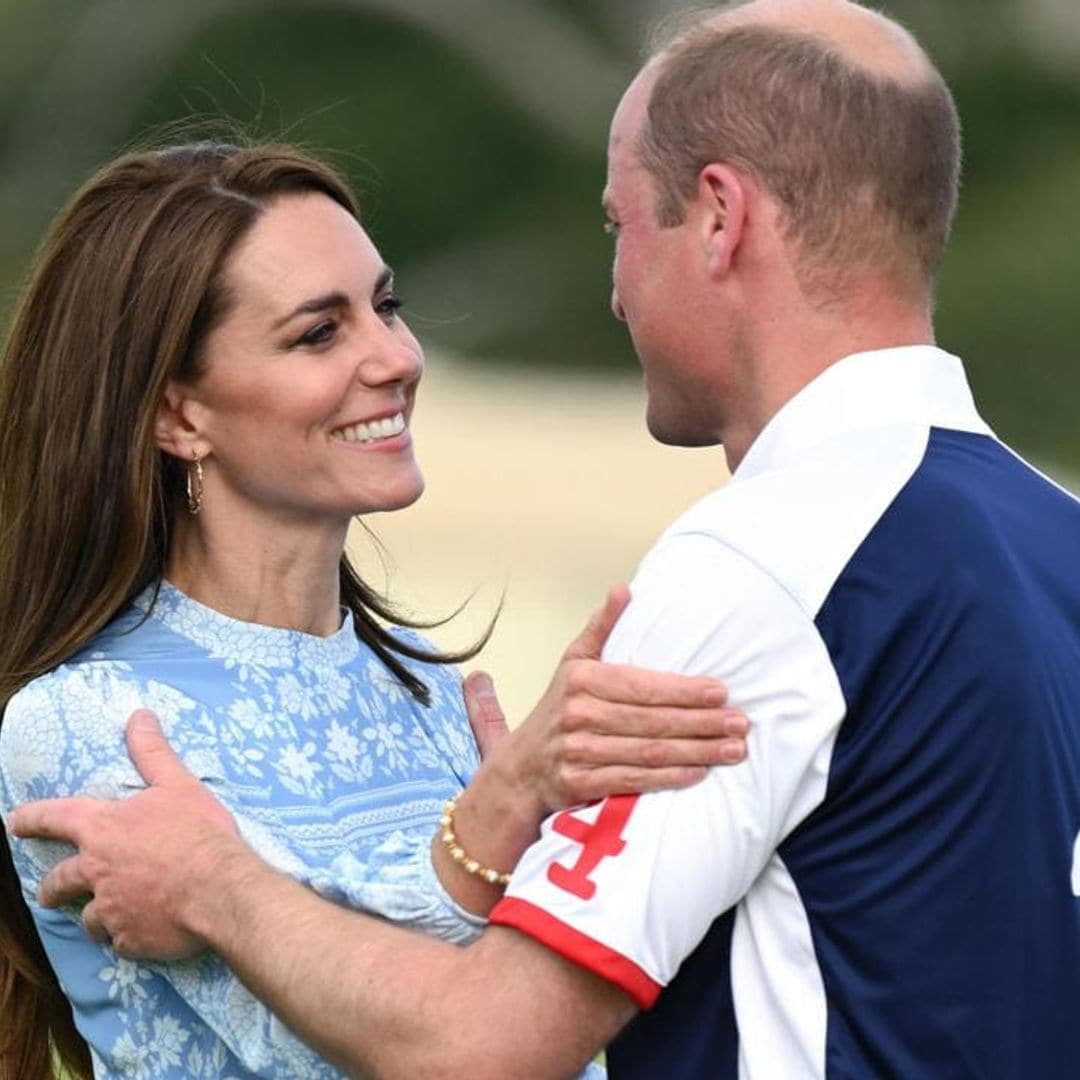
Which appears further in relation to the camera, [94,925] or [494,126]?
[494,126]

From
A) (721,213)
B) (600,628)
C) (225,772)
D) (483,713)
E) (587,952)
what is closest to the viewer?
(587,952)

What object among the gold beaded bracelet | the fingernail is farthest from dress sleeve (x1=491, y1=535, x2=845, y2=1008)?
the fingernail

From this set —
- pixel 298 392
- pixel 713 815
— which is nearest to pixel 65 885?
pixel 298 392

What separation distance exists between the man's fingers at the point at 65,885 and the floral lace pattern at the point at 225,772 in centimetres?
5

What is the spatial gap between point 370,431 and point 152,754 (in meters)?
0.54

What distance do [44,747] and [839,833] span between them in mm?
1018

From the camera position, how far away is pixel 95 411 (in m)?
3.20

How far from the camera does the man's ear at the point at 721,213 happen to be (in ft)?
8.31

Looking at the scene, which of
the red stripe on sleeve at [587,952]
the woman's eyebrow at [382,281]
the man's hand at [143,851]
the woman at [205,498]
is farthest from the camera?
the woman's eyebrow at [382,281]

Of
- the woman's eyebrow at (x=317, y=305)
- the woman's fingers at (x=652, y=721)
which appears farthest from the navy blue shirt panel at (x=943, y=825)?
the woman's eyebrow at (x=317, y=305)

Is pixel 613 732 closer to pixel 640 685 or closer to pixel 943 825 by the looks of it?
pixel 640 685

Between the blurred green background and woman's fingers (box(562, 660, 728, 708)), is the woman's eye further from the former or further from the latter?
the blurred green background

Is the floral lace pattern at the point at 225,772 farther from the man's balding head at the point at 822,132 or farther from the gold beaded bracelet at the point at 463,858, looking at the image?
the man's balding head at the point at 822,132

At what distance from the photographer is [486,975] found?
7.81 feet
